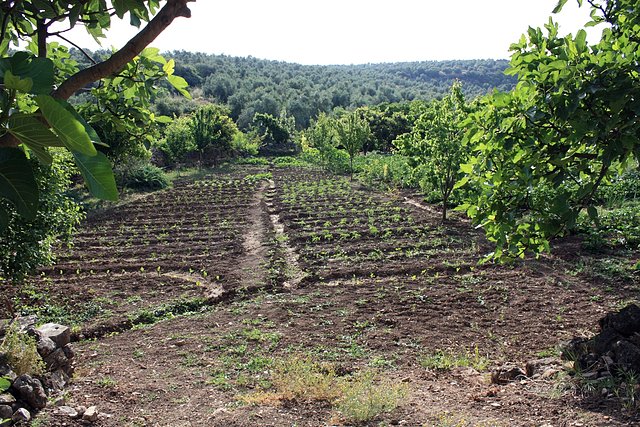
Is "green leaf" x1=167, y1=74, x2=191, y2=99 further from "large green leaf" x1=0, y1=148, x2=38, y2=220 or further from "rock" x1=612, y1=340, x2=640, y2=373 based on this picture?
"rock" x1=612, y1=340, x2=640, y2=373

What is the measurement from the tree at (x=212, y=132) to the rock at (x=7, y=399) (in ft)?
94.2

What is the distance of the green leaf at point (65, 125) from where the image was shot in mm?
849

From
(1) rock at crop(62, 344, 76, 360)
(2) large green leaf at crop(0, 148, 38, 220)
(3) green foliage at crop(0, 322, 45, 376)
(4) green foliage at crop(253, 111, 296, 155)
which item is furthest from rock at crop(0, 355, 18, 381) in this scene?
(4) green foliage at crop(253, 111, 296, 155)

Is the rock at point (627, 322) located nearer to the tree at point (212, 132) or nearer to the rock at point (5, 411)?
the rock at point (5, 411)

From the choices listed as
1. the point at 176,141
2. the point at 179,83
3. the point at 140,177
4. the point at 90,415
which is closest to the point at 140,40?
the point at 179,83

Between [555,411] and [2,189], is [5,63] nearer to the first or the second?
[2,189]

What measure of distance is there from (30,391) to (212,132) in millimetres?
30819

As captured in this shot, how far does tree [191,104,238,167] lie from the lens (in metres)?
32.1

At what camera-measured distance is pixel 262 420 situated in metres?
4.44

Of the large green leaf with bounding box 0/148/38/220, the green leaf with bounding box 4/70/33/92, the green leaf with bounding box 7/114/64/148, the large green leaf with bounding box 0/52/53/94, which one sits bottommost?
the large green leaf with bounding box 0/148/38/220

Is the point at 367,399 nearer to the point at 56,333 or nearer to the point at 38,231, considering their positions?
the point at 56,333

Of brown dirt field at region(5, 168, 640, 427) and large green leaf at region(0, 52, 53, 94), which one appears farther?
brown dirt field at region(5, 168, 640, 427)

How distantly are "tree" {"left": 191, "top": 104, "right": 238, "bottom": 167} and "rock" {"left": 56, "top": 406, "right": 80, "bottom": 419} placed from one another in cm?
2858

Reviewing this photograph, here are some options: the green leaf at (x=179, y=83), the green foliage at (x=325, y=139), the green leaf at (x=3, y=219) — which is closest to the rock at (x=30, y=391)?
the green leaf at (x=179, y=83)
